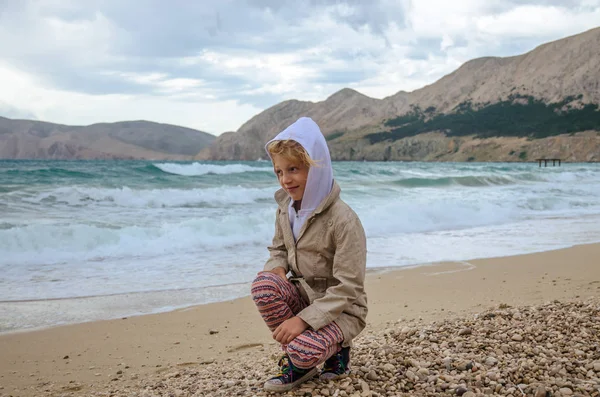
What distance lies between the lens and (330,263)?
111 inches

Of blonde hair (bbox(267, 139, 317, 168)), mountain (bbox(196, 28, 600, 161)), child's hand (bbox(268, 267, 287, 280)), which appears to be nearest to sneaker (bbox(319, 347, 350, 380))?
child's hand (bbox(268, 267, 287, 280))

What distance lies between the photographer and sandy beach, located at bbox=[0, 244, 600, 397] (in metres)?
3.75

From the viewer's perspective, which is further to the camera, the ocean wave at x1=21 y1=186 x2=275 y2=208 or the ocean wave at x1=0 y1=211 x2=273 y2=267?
the ocean wave at x1=21 y1=186 x2=275 y2=208

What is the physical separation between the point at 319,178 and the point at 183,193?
56.3ft

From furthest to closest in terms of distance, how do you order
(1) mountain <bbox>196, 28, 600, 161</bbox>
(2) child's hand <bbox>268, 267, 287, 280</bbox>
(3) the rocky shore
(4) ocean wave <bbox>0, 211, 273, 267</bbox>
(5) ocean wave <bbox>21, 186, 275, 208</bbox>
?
(1) mountain <bbox>196, 28, 600, 161</bbox>, (5) ocean wave <bbox>21, 186, 275, 208</bbox>, (4) ocean wave <bbox>0, 211, 273, 267</bbox>, (2) child's hand <bbox>268, 267, 287, 280</bbox>, (3) the rocky shore

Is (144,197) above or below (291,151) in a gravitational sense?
below

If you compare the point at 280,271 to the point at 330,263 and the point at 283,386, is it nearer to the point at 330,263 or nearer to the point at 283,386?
the point at 330,263

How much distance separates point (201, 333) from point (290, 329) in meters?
2.30

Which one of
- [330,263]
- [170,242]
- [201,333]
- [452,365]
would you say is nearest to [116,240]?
[170,242]

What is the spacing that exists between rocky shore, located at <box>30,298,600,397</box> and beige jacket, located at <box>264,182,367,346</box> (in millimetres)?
421

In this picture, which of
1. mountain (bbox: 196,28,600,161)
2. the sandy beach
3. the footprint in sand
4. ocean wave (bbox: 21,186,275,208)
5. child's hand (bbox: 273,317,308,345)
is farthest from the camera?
mountain (bbox: 196,28,600,161)

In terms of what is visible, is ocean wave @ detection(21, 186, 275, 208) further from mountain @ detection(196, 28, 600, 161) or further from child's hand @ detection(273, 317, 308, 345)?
mountain @ detection(196, 28, 600, 161)

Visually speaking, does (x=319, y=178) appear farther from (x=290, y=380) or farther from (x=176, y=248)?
(x=176, y=248)

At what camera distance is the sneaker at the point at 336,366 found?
2.98 meters
